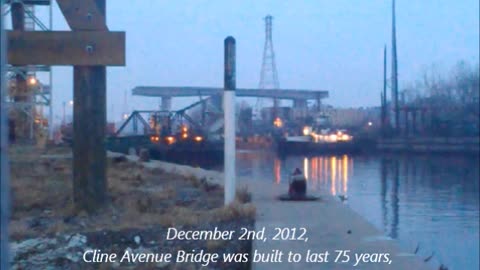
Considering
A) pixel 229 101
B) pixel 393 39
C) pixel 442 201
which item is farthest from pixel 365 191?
pixel 393 39

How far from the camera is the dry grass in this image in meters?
12.6

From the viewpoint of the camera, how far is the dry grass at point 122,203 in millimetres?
12586

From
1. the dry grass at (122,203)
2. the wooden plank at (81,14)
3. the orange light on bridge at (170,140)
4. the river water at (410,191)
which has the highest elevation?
the wooden plank at (81,14)

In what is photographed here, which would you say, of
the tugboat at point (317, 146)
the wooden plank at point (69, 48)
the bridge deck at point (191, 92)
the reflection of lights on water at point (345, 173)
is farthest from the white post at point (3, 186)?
the bridge deck at point (191, 92)

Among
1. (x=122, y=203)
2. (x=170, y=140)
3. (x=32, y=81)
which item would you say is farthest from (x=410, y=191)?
(x=32, y=81)

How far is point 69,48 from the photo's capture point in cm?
1343

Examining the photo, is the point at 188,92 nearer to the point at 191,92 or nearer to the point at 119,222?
the point at 191,92

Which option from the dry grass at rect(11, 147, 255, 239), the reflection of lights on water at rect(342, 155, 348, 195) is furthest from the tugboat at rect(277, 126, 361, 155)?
the dry grass at rect(11, 147, 255, 239)

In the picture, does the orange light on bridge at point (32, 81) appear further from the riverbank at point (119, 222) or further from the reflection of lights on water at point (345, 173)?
the riverbank at point (119, 222)

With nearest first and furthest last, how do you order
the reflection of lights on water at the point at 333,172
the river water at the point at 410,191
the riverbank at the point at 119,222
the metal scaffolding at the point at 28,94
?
the riverbank at the point at 119,222
the river water at the point at 410,191
the reflection of lights on water at the point at 333,172
the metal scaffolding at the point at 28,94

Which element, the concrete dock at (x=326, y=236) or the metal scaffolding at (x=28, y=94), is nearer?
the concrete dock at (x=326, y=236)

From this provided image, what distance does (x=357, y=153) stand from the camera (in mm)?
50031

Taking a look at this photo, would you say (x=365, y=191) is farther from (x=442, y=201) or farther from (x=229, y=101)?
(x=229, y=101)

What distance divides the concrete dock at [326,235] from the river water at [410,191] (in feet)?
2.36
